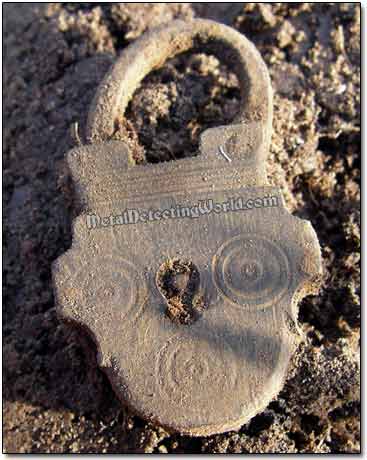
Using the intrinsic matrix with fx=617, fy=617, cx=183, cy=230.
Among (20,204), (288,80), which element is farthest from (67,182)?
(288,80)

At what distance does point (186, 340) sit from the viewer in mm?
1825

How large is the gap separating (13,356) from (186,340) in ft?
2.47

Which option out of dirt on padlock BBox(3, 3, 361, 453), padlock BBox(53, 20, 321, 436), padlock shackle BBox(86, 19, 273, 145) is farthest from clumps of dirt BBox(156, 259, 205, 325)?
padlock shackle BBox(86, 19, 273, 145)

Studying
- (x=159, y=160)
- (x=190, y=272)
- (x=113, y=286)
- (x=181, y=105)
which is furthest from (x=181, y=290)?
(x=181, y=105)

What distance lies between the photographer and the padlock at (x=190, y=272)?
5.88 feet

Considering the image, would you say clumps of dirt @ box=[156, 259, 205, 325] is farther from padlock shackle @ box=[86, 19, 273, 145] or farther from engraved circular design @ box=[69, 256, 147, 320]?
padlock shackle @ box=[86, 19, 273, 145]

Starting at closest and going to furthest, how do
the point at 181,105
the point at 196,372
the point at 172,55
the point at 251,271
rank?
the point at 196,372, the point at 251,271, the point at 172,55, the point at 181,105

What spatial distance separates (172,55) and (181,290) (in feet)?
3.06

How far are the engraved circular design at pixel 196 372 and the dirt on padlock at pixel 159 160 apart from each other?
0.34 metres

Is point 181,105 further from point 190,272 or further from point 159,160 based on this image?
point 190,272

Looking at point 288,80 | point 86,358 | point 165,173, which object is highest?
point 288,80

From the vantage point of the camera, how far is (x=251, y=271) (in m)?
1.89

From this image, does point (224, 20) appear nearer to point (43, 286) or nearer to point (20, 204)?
point (20, 204)

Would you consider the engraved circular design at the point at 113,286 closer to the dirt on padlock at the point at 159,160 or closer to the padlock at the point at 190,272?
the padlock at the point at 190,272
